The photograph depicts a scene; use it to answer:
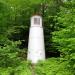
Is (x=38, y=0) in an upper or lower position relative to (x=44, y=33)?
upper

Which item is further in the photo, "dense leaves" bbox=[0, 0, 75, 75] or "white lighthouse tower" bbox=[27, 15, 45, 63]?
"white lighthouse tower" bbox=[27, 15, 45, 63]

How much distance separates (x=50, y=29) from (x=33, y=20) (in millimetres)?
1288

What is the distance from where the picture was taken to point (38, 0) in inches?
495

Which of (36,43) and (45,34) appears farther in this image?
(45,34)

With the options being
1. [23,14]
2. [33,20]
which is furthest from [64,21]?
[23,14]

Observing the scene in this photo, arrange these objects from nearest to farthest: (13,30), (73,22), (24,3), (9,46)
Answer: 1. (73,22)
2. (9,46)
3. (13,30)
4. (24,3)

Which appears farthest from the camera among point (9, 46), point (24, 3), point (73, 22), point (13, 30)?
point (24, 3)

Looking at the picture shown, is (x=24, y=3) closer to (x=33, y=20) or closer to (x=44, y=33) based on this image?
(x=33, y=20)

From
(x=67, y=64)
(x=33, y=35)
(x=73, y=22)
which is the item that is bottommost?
(x=67, y=64)

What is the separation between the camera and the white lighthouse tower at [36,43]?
470 inches

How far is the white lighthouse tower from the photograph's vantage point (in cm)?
1194

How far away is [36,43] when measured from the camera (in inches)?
471

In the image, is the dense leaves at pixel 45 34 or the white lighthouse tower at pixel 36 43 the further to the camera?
the white lighthouse tower at pixel 36 43

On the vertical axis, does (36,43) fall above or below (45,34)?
below
